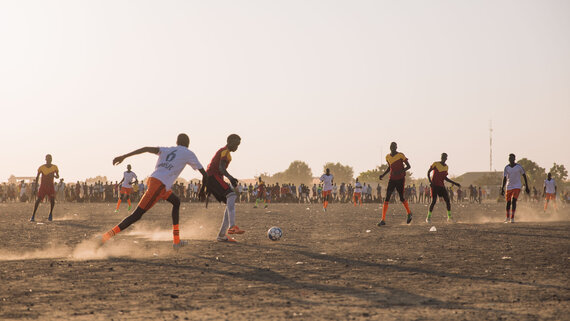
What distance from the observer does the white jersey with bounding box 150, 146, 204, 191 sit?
9820 mm

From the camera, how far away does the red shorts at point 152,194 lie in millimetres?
9609

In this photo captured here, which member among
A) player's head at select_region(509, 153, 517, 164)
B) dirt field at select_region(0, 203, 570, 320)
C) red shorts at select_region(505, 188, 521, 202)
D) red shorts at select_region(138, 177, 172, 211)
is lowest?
dirt field at select_region(0, 203, 570, 320)

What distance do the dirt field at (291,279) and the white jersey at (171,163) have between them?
123cm

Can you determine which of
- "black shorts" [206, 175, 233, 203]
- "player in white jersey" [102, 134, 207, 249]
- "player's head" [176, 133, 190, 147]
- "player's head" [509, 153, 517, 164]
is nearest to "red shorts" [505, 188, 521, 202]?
"player's head" [509, 153, 517, 164]

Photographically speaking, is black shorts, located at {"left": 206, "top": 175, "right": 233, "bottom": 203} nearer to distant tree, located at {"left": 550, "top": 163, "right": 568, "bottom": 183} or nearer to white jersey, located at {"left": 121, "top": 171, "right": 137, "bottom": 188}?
white jersey, located at {"left": 121, "top": 171, "right": 137, "bottom": 188}

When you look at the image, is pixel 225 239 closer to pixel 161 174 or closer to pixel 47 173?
pixel 161 174

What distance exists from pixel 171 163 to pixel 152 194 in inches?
23.1

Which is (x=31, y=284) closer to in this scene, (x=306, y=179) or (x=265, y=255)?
(x=265, y=255)

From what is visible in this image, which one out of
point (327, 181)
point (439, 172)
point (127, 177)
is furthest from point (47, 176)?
point (327, 181)

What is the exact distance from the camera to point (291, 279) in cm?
743

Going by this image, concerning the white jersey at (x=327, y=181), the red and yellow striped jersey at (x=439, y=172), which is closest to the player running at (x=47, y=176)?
the red and yellow striped jersey at (x=439, y=172)

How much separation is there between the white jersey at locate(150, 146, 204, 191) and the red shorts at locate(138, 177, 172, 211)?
69 millimetres

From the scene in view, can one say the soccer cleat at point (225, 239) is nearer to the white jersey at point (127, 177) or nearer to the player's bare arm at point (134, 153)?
the player's bare arm at point (134, 153)

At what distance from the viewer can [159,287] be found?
682cm
